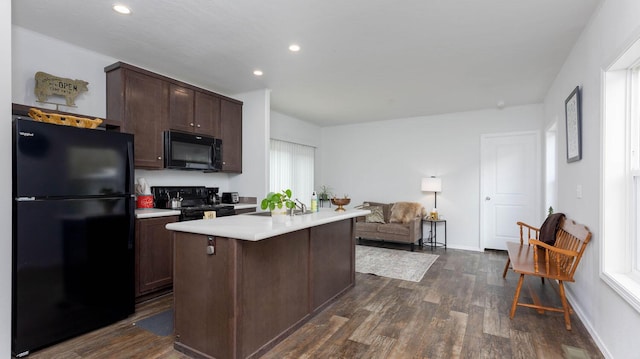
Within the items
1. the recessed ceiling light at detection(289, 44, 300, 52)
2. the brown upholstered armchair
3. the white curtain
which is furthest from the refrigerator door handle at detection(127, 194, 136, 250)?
the brown upholstered armchair

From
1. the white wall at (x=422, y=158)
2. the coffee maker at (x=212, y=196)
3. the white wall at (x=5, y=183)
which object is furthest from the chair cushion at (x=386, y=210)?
the white wall at (x=5, y=183)

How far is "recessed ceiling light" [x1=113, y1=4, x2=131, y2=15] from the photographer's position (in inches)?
91.4

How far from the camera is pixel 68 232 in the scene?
2.35 metres

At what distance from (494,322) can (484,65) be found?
2625mm

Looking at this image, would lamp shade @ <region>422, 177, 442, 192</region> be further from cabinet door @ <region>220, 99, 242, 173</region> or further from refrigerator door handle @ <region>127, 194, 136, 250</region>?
refrigerator door handle @ <region>127, 194, 136, 250</region>

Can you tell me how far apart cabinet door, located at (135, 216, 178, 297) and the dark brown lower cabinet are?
3.39ft

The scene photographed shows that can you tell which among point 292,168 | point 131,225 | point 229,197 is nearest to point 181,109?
point 229,197

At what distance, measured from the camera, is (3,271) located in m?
2.06

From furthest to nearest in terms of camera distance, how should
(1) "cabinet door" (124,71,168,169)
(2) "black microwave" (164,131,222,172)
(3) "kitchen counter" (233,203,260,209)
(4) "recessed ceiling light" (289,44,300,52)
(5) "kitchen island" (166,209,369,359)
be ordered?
(3) "kitchen counter" (233,203,260,209) < (2) "black microwave" (164,131,222,172) < (1) "cabinet door" (124,71,168,169) < (4) "recessed ceiling light" (289,44,300,52) < (5) "kitchen island" (166,209,369,359)

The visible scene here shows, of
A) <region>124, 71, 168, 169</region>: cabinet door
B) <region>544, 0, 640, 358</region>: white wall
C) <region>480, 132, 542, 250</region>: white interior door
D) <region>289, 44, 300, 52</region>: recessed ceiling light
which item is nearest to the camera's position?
<region>544, 0, 640, 358</region>: white wall

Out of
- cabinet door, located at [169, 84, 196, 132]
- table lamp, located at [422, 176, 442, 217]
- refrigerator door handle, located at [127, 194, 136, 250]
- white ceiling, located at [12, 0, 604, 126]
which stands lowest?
refrigerator door handle, located at [127, 194, 136, 250]

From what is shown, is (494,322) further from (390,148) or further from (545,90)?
(390,148)

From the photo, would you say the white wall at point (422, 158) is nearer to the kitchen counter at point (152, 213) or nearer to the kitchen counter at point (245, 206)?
the kitchen counter at point (245, 206)

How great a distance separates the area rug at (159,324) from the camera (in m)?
2.51
